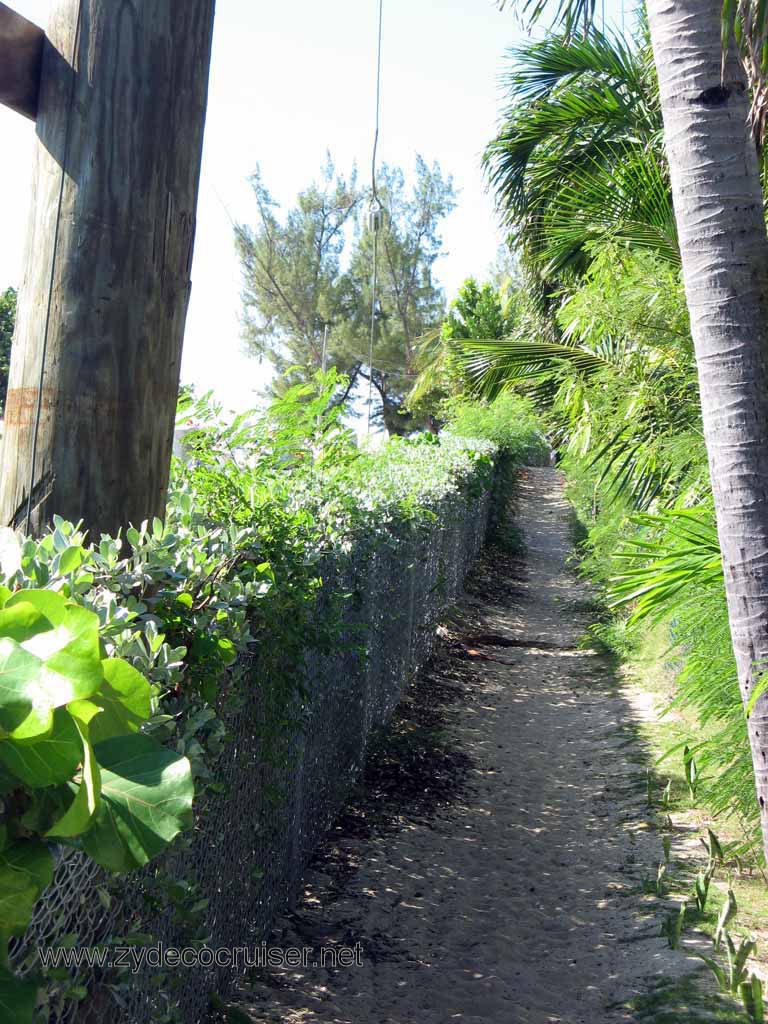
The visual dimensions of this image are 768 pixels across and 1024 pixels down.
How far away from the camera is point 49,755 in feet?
3.11

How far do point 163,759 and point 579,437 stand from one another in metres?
7.17

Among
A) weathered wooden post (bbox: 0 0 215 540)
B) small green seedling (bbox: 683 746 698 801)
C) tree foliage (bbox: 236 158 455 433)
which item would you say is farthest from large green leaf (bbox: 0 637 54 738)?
tree foliage (bbox: 236 158 455 433)

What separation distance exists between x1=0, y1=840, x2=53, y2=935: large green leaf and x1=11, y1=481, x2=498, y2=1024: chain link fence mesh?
230 mm

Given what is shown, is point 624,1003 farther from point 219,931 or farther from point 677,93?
point 677,93

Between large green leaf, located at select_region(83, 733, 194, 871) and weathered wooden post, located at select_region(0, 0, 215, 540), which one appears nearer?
large green leaf, located at select_region(83, 733, 194, 871)

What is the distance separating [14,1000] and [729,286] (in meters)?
3.02

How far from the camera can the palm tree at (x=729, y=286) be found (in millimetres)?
3160

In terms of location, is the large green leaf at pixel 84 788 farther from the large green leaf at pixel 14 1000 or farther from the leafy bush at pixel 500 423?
the leafy bush at pixel 500 423

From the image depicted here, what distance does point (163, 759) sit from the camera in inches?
39.7

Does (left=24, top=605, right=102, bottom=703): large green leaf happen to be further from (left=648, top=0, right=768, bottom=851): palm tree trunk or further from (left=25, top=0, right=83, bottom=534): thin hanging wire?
(left=648, top=0, right=768, bottom=851): palm tree trunk

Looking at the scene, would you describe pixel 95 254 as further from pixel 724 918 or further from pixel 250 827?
pixel 724 918

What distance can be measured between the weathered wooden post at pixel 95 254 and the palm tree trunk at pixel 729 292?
6.05ft

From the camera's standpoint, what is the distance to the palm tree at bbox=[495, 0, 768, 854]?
10.4ft

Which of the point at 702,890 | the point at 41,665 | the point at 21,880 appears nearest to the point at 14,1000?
the point at 21,880
